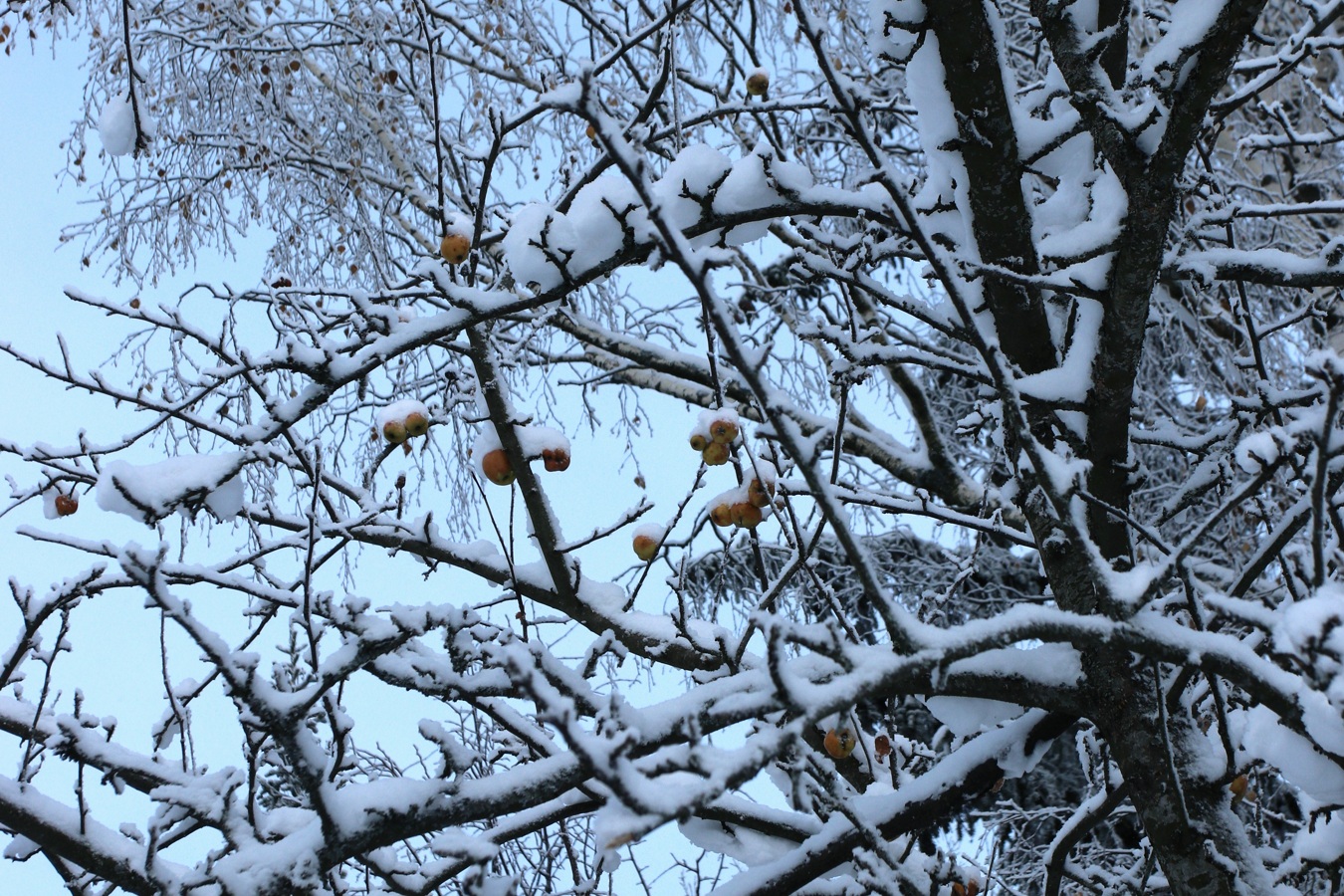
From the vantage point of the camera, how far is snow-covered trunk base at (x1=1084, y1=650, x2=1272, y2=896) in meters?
1.85

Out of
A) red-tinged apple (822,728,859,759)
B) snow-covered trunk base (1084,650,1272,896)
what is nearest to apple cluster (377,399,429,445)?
red-tinged apple (822,728,859,759)

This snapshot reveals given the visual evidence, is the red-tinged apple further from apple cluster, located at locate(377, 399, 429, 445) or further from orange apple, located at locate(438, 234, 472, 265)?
orange apple, located at locate(438, 234, 472, 265)

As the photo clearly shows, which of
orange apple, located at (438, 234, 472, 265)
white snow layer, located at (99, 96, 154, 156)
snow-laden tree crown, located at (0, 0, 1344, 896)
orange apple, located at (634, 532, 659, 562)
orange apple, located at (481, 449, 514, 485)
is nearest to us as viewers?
snow-laden tree crown, located at (0, 0, 1344, 896)

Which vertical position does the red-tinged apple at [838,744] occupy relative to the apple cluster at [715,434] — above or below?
Answer: below

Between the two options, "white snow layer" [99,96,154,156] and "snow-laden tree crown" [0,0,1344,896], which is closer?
"snow-laden tree crown" [0,0,1344,896]

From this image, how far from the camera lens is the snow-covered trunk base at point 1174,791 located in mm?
1854

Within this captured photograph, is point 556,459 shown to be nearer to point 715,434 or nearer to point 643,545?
point 643,545

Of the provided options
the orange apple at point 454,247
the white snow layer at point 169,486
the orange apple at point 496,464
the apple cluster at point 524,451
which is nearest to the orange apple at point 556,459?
the apple cluster at point 524,451

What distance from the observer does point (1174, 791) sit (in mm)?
1836

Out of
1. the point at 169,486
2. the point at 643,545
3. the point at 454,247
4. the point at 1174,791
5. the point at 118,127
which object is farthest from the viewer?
the point at 118,127

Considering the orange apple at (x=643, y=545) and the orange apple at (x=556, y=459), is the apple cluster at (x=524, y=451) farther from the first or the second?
the orange apple at (x=643, y=545)

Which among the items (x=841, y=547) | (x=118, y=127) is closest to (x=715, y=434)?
(x=841, y=547)

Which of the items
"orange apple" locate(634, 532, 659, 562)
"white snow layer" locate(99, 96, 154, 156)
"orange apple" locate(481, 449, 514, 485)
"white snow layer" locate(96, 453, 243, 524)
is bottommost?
"white snow layer" locate(96, 453, 243, 524)

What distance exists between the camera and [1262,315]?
5211 mm
